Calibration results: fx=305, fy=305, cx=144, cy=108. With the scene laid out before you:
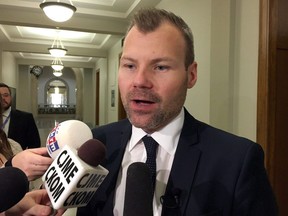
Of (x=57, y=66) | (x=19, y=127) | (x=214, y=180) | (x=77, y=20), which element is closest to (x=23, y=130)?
(x=19, y=127)

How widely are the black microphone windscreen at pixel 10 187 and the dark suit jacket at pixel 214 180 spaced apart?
390 mm

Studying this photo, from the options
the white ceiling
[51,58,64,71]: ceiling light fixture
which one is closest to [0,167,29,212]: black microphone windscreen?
the white ceiling

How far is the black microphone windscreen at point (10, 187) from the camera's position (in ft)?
1.85

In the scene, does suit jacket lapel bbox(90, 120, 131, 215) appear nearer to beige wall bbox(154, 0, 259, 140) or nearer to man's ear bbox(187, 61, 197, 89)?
man's ear bbox(187, 61, 197, 89)

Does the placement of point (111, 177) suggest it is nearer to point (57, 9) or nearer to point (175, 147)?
point (175, 147)

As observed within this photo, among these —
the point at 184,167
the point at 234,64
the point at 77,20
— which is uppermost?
the point at 77,20

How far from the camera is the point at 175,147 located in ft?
3.19

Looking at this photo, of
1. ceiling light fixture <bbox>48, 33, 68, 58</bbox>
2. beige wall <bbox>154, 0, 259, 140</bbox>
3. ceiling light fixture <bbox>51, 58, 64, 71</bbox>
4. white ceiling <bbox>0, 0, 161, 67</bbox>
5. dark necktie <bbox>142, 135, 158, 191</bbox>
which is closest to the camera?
dark necktie <bbox>142, 135, 158, 191</bbox>

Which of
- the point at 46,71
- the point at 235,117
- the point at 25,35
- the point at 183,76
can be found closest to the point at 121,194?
the point at 183,76

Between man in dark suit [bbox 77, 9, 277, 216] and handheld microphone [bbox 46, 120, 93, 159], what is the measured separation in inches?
6.9

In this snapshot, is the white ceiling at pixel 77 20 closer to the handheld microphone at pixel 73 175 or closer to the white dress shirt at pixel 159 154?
the white dress shirt at pixel 159 154

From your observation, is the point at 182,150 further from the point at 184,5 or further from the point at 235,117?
the point at 184,5

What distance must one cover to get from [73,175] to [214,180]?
1.41ft

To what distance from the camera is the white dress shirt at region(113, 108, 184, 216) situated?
927 mm
